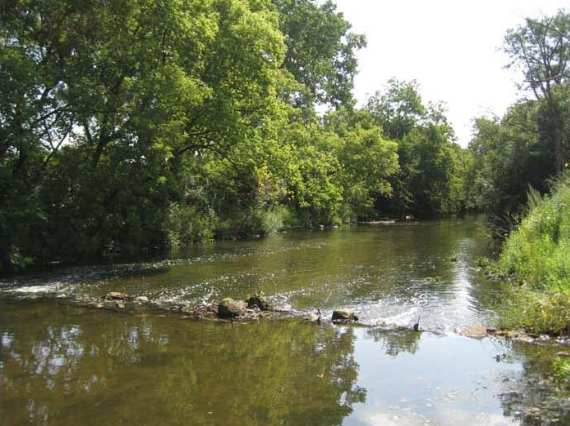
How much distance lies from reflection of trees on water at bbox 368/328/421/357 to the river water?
0.04 m

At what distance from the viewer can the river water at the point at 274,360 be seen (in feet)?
20.9

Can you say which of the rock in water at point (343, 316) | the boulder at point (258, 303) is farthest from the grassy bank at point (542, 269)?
the boulder at point (258, 303)

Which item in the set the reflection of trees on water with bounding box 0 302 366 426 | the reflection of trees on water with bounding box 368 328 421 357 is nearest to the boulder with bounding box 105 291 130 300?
the reflection of trees on water with bounding box 0 302 366 426

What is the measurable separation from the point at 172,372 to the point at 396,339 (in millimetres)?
4407

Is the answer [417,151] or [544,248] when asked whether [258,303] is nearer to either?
[544,248]

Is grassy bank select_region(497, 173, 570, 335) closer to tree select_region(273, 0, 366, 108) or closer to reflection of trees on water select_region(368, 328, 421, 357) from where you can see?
reflection of trees on water select_region(368, 328, 421, 357)

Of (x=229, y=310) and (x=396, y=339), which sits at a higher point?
(x=229, y=310)

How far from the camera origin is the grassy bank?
31.3 ft

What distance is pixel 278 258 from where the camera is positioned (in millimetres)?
21438

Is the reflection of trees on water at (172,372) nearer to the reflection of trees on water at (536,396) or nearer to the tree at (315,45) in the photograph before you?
the reflection of trees on water at (536,396)

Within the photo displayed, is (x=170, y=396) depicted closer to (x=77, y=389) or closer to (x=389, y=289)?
(x=77, y=389)

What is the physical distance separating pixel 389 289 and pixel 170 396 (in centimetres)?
879

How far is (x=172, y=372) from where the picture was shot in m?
7.79

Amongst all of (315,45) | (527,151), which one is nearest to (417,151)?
(315,45)
